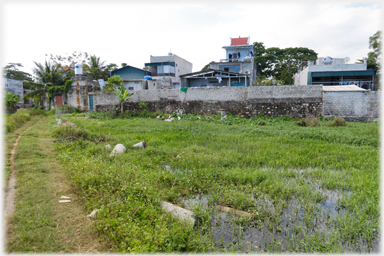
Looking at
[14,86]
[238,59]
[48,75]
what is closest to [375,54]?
[238,59]

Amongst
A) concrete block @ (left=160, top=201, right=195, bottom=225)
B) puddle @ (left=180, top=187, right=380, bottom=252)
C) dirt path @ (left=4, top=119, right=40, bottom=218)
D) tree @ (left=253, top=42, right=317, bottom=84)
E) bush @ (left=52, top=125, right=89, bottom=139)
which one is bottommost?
puddle @ (left=180, top=187, right=380, bottom=252)

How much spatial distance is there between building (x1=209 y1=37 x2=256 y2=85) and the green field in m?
20.3

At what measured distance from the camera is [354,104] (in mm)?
13742

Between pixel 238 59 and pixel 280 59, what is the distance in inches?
285

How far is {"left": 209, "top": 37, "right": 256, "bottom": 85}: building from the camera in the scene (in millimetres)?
27266

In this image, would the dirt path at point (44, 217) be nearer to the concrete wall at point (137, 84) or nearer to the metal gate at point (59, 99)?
the metal gate at point (59, 99)

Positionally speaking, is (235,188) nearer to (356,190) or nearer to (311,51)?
(356,190)

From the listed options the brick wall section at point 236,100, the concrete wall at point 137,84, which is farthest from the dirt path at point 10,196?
the concrete wall at point 137,84

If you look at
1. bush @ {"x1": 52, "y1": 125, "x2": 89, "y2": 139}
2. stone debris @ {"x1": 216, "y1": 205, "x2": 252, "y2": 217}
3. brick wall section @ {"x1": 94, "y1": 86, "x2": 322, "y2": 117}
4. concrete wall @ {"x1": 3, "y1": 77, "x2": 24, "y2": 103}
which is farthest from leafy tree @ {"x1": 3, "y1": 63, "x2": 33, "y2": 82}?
stone debris @ {"x1": 216, "y1": 205, "x2": 252, "y2": 217}

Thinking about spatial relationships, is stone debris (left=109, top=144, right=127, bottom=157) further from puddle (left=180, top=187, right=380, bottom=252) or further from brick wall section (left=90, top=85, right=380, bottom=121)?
brick wall section (left=90, top=85, right=380, bottom=121)

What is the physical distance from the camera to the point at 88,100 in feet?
73.1

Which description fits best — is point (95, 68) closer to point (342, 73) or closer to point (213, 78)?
point (213, 78)

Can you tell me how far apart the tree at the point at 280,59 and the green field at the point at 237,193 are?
81.6 ft

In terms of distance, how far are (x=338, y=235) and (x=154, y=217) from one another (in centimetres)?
260
